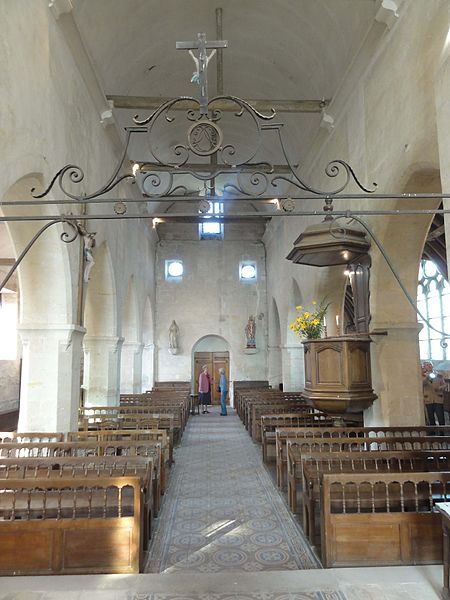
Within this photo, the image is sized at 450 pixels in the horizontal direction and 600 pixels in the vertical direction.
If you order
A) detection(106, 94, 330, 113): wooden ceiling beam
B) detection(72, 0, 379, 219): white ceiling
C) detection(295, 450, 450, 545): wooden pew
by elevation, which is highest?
detection(72, 0, 379, 219): white ceiling

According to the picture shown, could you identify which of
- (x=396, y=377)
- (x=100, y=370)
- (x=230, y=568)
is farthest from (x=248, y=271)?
(x=230, y=568)

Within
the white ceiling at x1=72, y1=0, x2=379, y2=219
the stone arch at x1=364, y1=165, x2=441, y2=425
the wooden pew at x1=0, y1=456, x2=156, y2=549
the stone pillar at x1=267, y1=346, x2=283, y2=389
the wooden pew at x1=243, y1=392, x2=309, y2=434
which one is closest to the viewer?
the wooden pew at x1=0, y1=456, x2=156, y2=549

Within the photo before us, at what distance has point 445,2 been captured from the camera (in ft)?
16.7

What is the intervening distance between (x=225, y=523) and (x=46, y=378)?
3.53 meters

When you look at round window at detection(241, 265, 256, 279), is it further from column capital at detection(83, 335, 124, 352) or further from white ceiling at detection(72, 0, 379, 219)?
column capital at detection(83, 335, 124, 352)

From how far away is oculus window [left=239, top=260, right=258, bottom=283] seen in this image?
19.9 meters

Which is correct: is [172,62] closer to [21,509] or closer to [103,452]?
[103,452]

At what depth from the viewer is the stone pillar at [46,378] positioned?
264 inches

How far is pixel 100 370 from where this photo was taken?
34.2 feet

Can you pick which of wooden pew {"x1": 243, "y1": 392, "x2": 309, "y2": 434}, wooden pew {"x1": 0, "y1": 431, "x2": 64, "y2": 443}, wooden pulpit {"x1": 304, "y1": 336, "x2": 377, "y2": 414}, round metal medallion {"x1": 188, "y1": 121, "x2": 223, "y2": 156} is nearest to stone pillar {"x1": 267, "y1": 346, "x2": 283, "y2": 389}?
wooden pew {"x1": 243, "y1": 392, "x2": 309, "y2": 434}

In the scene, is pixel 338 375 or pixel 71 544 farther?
pixel 338 375

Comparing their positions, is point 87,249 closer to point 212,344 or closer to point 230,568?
point 230,568

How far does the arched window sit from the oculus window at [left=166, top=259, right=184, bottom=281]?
9597mm

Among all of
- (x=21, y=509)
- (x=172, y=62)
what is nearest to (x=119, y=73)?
(x=172, y=62)
